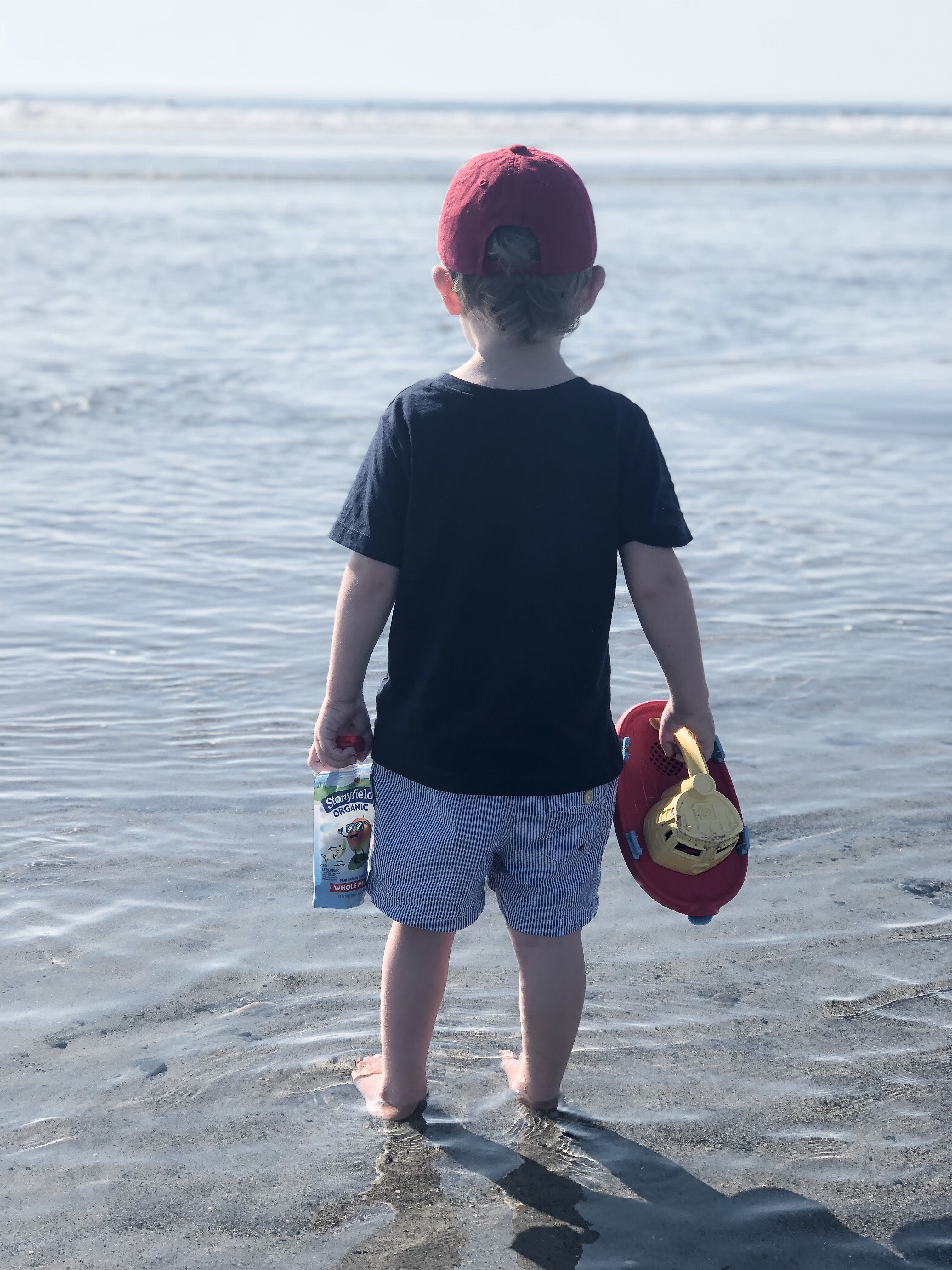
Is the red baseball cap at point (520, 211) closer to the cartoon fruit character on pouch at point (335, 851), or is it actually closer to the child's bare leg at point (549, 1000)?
the cartoon fruit character on pouch at point (335, 851)

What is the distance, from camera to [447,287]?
2.15 m

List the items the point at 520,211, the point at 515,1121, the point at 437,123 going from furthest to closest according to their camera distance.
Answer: the point at 437,123 → the point at 515,1121 → the point at 520,211

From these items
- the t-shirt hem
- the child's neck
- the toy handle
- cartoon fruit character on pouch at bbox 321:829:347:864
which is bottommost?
cartoon fruit character on pouch at bbox 321:829:347:864

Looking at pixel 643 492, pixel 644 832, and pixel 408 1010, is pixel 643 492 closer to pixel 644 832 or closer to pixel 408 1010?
pixel 644 832

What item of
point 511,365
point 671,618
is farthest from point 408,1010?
point 511,365

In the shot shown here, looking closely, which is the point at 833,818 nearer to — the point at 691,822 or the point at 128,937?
the point at 691,822

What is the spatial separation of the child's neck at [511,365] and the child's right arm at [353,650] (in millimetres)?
353

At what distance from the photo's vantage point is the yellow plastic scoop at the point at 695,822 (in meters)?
Answer: 2.30

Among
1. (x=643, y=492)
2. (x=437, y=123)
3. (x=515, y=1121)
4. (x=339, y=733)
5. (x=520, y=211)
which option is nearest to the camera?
(x=520, y=211)

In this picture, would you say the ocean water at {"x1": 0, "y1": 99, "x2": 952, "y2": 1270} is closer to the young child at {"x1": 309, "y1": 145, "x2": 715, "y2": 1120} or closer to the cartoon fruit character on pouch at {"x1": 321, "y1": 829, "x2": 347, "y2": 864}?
the young child at {"x1": 309, "y1": 145, "x2": 715, "y2": 1120}

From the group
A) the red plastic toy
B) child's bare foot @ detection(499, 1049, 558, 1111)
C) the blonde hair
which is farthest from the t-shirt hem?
the blonde hair

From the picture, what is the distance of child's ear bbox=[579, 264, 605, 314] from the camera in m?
2.14

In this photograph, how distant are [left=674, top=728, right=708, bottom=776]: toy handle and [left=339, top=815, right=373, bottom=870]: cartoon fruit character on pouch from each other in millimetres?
596

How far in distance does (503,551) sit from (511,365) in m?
0.31
